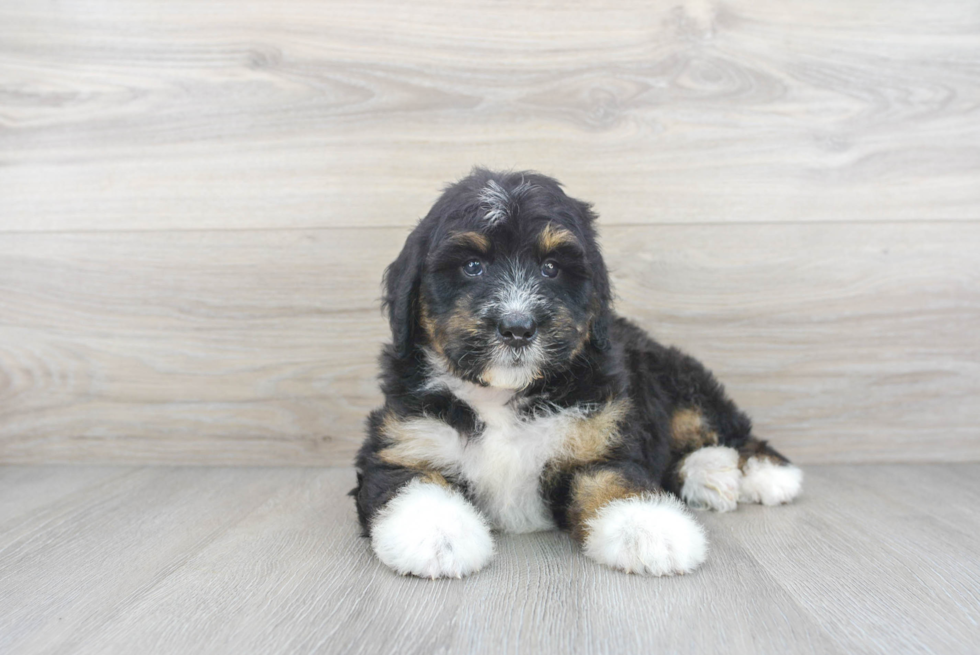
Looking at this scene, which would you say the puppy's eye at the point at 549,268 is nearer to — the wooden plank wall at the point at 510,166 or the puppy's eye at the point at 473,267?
the puppy's eye at the point at 473,267

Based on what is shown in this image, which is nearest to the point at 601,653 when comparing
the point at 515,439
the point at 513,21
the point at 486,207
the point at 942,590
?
the point at 515,439

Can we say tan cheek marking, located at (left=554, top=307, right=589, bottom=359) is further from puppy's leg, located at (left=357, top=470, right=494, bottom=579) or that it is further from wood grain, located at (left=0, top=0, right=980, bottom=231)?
wood grain, located at (left=0, top=0, right=980, bottom=231)

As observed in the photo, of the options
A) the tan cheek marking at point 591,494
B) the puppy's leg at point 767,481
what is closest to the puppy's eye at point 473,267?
the tan cheek marking at point 591,494

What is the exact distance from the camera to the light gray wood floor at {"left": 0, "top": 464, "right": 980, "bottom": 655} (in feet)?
5.59

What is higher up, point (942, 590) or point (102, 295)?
point (102, 295)

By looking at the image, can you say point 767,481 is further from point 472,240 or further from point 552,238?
point 472,240

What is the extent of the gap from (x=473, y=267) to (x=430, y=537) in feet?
2.65

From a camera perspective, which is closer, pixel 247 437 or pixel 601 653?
pixel 601 653

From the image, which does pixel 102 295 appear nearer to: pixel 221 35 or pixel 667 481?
pixel 221 35

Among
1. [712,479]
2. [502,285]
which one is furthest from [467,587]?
[712,479]

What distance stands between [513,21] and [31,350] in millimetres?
2815

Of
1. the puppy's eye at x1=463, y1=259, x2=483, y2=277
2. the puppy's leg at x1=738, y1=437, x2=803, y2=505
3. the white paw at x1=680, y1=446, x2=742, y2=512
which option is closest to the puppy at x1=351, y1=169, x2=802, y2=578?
the puppy's eye at x1=463, y1=259, x2=483, y2=277

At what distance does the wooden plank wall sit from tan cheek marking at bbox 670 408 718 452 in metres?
0.59

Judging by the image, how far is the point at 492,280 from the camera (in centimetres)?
218
